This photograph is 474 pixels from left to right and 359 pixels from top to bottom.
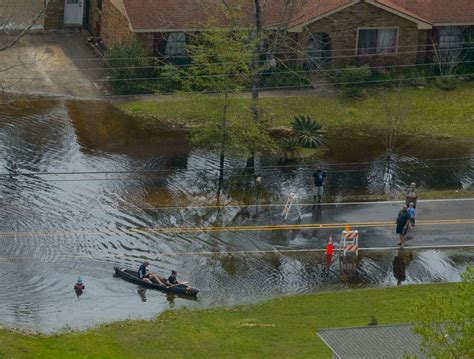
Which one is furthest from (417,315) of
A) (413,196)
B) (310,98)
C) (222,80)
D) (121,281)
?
(310,98)

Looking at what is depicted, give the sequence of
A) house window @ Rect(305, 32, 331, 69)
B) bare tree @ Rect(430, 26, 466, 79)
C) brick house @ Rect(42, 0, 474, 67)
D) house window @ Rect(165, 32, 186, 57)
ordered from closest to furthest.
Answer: brick house @ Rect(42, 0, 474, 67), house window @ Rect(165, 32, 186, 57), house window @ Rect(305, 32, 331, 69), bare tree @ Rect(430, 26, 466, 79)

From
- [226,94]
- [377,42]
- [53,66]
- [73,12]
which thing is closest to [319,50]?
[377,42]

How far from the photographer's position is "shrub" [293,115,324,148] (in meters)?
53.7

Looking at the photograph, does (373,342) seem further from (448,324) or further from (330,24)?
(330,24)

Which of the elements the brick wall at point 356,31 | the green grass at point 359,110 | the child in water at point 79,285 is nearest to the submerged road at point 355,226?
the child in water at point 79,285

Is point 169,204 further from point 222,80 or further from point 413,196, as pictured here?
point 413,196

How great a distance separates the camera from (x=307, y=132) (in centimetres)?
5394

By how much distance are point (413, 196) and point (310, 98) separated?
13069 millimetres

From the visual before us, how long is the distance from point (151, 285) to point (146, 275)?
382 millimetres

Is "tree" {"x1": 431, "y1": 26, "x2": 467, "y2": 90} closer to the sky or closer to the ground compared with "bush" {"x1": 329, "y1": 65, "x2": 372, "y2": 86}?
closer to the sky

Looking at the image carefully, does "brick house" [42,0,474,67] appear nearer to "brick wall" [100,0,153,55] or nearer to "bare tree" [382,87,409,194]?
"brick wall" [100,0,153,55]

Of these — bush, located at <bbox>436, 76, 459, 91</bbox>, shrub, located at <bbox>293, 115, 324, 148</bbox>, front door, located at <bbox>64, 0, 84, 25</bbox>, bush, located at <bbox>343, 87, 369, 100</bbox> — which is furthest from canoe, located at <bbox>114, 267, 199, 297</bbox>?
front door, located at <bbox>64, 0, 84, 25</bbox>

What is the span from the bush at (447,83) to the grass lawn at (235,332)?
2065cm

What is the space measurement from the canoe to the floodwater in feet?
0.80
